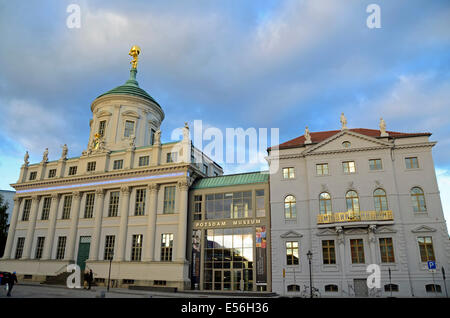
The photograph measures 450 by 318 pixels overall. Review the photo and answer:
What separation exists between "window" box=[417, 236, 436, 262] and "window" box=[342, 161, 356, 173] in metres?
8.63

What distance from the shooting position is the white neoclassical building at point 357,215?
30938 millimetres

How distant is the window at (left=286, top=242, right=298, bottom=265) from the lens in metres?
34.2

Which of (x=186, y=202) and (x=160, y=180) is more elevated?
(x=160, y=180)

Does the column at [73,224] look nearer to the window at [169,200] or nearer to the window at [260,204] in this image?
the window at [169,200]

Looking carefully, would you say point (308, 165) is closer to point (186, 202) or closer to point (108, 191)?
point (186, 202)

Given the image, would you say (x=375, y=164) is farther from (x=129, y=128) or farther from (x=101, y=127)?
(x=101, y=127)

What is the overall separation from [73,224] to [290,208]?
28.3 meters

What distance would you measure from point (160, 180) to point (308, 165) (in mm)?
17527

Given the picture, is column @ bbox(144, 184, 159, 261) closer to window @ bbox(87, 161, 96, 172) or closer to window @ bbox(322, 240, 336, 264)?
window @ bbox(87, 161, 96, 172)

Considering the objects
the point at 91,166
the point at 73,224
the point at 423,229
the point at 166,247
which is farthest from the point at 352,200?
the point at 73,224

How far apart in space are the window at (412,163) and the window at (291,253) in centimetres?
1355

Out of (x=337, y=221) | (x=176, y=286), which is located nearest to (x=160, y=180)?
(x=176, y=286)

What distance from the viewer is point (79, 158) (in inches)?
1892

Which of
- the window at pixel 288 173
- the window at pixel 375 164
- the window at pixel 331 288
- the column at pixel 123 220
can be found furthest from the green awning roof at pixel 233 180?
the window at pixel 331 288
